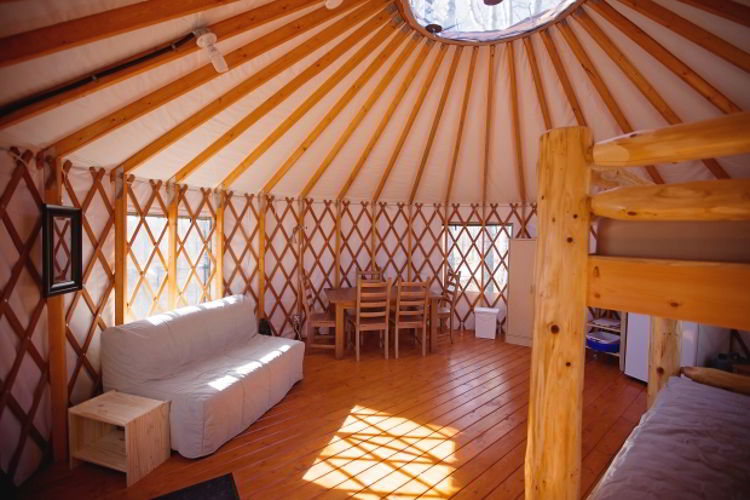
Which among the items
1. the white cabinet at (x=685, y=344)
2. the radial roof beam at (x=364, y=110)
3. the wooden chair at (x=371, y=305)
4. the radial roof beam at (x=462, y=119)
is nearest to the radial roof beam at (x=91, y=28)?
the radial roof beam at (x=364, y=110)

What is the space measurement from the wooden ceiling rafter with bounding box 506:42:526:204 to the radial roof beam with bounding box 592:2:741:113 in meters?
0.60

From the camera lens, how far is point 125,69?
189cm

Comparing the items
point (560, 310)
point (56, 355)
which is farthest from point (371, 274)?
point (560, 310)

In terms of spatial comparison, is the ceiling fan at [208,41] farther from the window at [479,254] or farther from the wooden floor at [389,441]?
the window at [479,254]

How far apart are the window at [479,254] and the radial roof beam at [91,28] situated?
14.6 ft

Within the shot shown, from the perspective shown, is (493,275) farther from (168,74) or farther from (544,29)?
(168,74)

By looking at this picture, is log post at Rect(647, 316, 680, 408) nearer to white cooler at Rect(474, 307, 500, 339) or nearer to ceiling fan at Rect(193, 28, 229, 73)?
white cooler at Rect(474, 307, 500, 339)

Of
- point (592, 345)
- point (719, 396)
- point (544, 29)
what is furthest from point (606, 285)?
point (592, 345)

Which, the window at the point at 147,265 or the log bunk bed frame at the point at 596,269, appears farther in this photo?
the window at the point at 147,265

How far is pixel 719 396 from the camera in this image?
2061mm

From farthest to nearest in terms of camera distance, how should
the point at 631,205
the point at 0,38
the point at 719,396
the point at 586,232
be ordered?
the point at 719,396 < the point at 0,38 < the point at 586,232 < the point at 631,205

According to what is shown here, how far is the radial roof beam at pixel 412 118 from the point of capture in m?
2.96

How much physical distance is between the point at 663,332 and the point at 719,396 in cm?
43

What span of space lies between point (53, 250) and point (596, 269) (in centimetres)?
281
